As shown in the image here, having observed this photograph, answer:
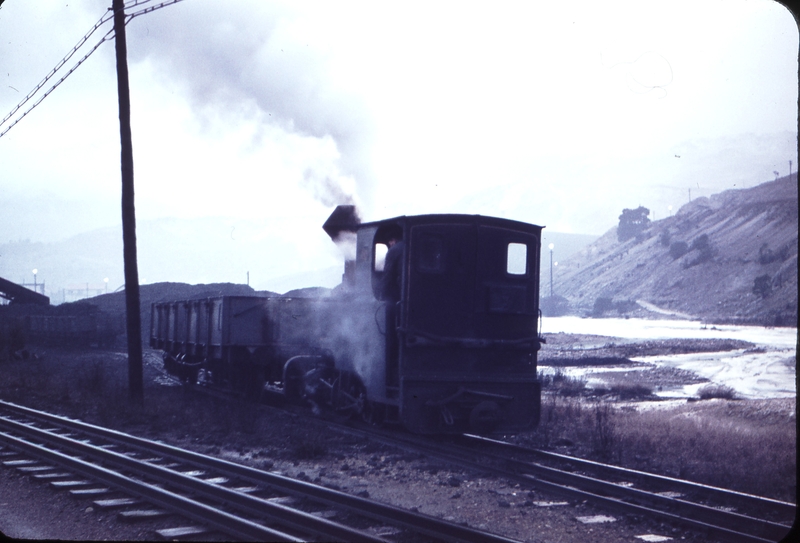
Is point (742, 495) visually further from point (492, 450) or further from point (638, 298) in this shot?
point (638, 298)

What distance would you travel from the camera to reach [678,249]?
89062 millimetres

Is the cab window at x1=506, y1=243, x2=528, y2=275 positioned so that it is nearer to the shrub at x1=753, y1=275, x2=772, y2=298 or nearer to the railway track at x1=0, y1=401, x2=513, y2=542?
the railway track at x1=0, y1=401, x2=513, y2=542

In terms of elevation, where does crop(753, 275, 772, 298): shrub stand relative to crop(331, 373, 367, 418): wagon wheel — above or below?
above

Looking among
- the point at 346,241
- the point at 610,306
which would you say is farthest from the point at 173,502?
the point at 610,306

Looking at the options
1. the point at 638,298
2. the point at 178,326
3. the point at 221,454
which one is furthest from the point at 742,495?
the point at 638,298

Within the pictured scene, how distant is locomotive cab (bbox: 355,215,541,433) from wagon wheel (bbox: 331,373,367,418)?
0.87 metres

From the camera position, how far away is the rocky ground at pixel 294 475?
6.61m

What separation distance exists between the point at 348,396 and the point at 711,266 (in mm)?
75678

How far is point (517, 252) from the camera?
11.7m

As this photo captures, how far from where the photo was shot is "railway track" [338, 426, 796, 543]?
661 centimetres

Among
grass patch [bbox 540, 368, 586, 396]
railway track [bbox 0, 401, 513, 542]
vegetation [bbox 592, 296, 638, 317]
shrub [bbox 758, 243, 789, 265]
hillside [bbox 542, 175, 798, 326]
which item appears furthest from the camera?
vegetation [bbox 592, 296, 638, 317]

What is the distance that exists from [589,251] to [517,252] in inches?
4743

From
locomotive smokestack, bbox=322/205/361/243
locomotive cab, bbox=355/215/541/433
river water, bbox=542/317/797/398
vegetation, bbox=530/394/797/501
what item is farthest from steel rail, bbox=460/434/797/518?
river water, bbox=542/317/797/398

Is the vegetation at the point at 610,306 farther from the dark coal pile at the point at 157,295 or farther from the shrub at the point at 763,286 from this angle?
the dark coal pile at the point at 157,295
